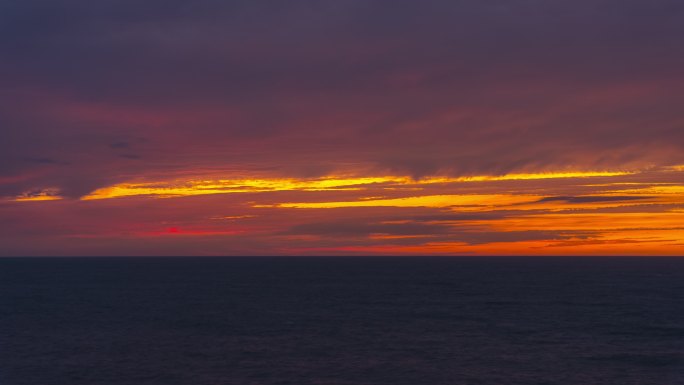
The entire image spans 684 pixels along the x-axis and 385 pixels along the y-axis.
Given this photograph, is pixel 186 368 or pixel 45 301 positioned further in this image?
pixel 45 301

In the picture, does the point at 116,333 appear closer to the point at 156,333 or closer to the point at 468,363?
the point at 156,333

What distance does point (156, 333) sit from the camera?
254 feet

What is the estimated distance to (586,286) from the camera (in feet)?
493

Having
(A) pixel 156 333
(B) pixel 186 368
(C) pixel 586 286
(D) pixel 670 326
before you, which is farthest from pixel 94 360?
(C) pixel 586 286

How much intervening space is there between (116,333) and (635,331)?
192 ft

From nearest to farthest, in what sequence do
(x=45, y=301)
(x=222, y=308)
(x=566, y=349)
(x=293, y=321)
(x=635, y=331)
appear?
1. (x=566, y=349)
2. (x=635, y=331)
3. (x=293, y=321)
4. (x=222, y=308)
5. (x=45, y=301)

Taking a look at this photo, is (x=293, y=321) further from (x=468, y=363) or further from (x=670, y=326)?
(x=670, y=326)

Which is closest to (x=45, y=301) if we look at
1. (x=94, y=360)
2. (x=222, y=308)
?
(x=222, y=308)

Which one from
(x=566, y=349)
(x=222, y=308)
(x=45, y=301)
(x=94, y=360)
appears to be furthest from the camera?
(x=45, y=301)

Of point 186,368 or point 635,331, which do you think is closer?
point 186,368

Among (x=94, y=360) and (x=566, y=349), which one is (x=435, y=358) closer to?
(x=566, y=349)

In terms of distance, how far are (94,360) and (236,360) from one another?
1288 cm

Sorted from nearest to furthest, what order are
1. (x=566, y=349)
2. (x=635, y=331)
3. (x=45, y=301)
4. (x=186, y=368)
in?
(x=186, y=368) < (x=566, y=349) < (x=635, y=331) < (x=45, y=301)

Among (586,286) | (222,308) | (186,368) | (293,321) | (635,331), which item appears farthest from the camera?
(586,286)
